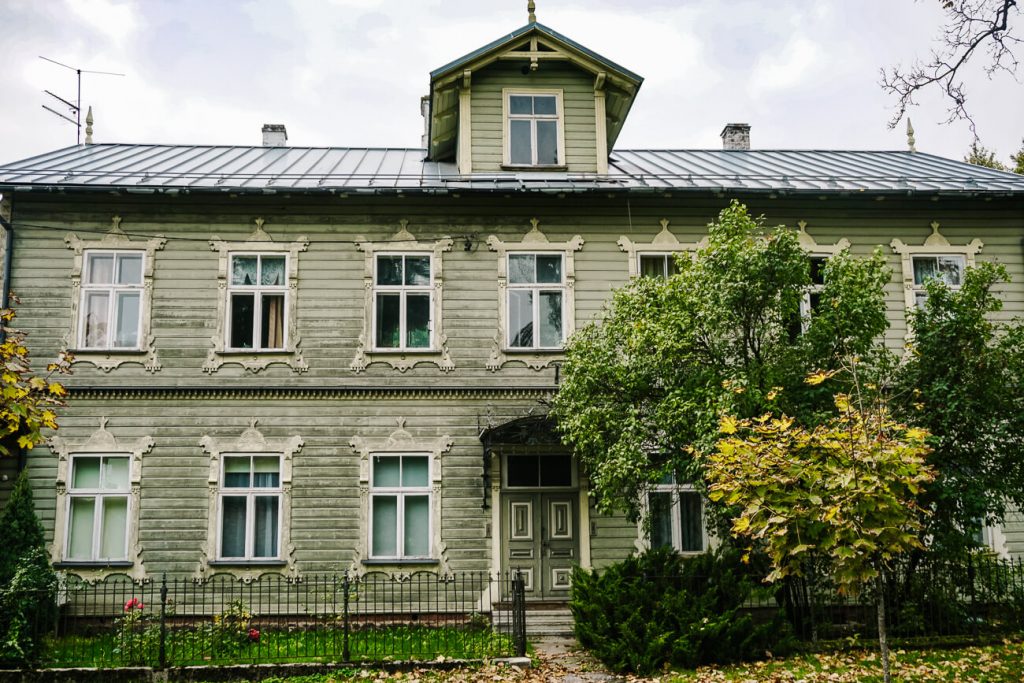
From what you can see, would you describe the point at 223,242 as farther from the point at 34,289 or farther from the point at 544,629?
the point at 544,629

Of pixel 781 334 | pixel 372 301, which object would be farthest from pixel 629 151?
pixel 781 334

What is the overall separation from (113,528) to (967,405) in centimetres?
1322

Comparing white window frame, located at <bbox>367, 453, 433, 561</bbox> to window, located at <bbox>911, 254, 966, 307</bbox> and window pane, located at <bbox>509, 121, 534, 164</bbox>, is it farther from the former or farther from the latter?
window, located at <bbox>911, 254, 966, 307</bbox>

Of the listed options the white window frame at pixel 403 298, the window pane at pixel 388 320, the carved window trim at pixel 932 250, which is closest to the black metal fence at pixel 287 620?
the white window frame at pixel 403 298

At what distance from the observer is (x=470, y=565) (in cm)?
1467

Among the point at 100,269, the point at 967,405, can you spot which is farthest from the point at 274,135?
the point at 967,405

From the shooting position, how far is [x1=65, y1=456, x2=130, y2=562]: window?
14492 millimetres

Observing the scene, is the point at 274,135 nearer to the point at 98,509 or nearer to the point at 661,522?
the point at 98,509

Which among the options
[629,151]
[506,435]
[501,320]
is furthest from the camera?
[629,151]

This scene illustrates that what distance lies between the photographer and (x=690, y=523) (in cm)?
1516

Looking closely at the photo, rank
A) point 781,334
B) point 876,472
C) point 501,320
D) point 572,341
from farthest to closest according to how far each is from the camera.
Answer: point 501,320 → point 572,341 → point 781,334 → point 876,472

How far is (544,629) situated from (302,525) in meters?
4.37

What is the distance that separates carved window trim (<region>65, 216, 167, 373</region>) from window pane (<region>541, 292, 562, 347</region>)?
263 inches

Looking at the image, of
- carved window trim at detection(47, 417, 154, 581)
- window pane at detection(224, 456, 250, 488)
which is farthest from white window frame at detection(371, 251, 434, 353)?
carved window trim at detection(47, 417, 154, 581)
